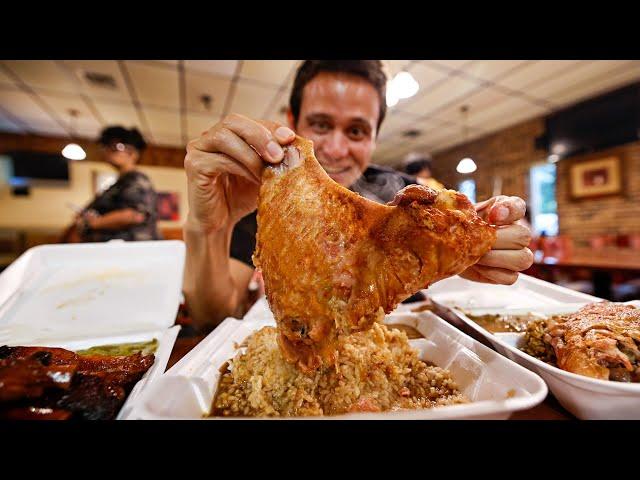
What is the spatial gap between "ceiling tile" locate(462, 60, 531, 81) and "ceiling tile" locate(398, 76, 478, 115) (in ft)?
0.90

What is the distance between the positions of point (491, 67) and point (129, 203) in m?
6.32

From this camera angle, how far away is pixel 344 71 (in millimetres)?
2283

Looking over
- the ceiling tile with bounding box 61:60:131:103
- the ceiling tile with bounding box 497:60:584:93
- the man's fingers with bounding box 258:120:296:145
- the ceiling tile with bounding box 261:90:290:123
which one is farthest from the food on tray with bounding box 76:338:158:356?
the ceiling tile with bounding box 497:60:584:93

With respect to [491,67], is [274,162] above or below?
below

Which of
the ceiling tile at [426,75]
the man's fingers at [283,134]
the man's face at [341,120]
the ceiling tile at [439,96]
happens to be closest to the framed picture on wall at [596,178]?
the ceiling tile at [439,96]

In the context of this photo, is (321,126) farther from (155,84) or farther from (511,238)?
(155,84)

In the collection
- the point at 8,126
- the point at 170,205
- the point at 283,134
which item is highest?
the point at 8,126

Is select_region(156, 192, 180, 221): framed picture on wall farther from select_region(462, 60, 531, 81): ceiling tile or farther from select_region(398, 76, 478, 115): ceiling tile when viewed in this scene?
select_region(462, 60, 531, 81): ceiling tile

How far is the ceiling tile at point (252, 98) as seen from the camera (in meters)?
6.14

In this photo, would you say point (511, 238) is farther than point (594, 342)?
Yes

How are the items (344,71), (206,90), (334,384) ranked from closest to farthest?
(334,384)
(344,71)
(206,90)

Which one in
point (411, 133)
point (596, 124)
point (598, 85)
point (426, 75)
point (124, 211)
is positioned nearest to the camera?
point (124, 211)

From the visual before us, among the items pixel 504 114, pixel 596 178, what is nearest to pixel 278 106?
pixel 504 114
